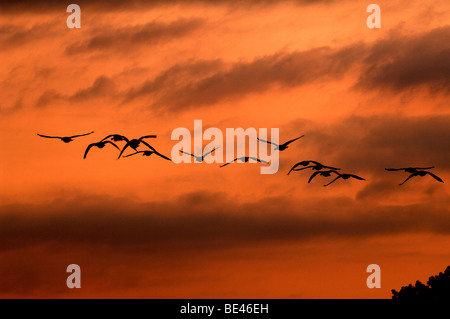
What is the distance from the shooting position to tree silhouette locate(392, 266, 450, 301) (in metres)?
73.9

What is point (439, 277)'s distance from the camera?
2940 inches

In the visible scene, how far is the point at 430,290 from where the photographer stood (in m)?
74.4

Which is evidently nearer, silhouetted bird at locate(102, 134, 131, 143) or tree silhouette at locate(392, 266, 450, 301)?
silhouetted bird at locate(102, 134, 131, 143)

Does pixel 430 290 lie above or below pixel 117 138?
below

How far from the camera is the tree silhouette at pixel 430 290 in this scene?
242ft

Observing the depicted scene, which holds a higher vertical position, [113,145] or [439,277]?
[113,145]

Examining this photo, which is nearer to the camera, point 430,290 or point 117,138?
point 117,138

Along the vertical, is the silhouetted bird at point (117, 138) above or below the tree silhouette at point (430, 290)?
above

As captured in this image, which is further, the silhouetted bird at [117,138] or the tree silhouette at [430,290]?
the tree silhouette at [430,290]

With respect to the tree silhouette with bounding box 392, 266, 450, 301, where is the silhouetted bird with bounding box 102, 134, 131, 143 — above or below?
above
